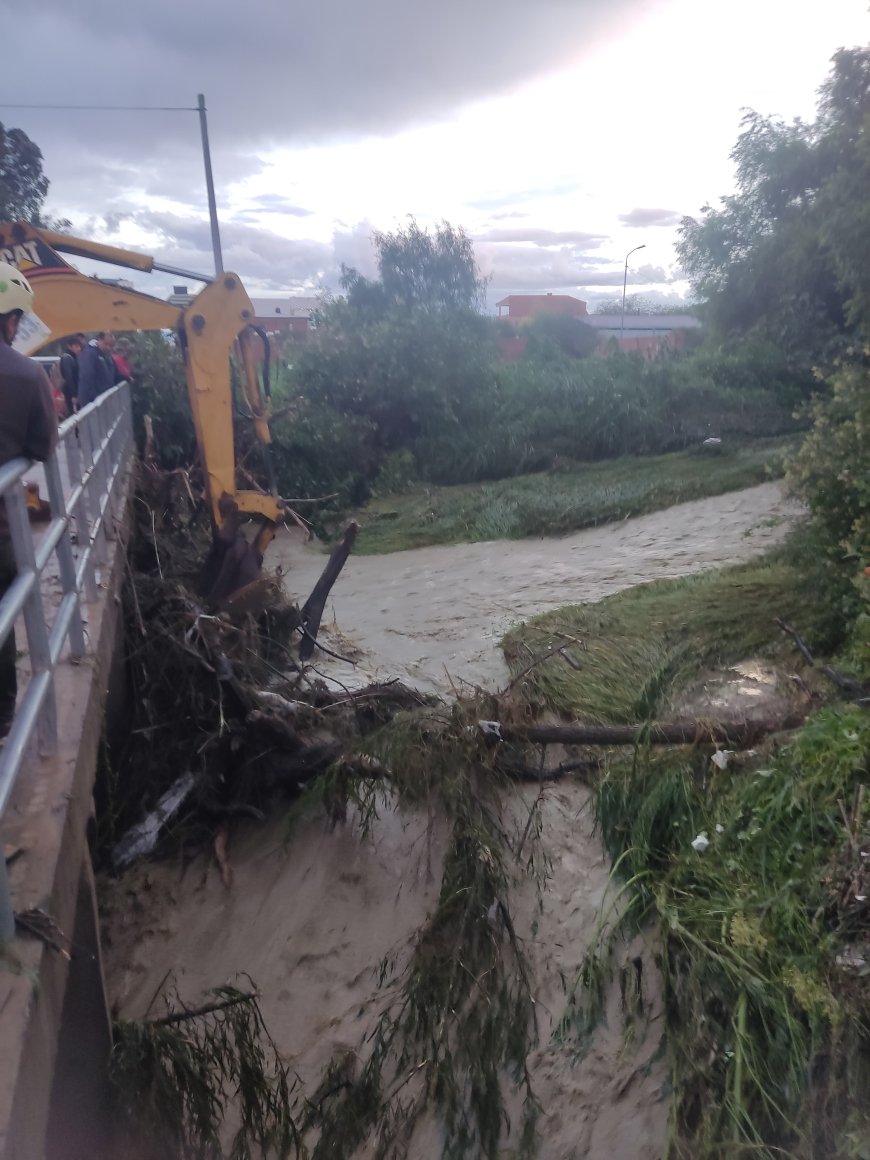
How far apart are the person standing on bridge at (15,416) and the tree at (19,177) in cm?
1814

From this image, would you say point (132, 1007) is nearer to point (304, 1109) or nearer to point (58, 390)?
point (304, 1109)

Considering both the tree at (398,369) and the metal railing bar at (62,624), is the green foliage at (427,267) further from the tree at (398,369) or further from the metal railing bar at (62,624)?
Result: the metal railing bar at (62,624)

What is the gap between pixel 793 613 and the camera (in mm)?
6629

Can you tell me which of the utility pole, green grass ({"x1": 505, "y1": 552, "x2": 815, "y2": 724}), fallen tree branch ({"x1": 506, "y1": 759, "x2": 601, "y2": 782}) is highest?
the utility pole

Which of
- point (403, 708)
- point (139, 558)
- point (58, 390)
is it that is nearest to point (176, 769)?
point (403, 708)

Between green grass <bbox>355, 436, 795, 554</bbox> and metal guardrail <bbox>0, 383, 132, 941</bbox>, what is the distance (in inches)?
284

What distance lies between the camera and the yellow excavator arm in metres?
6.91

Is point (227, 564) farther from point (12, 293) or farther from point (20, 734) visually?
point (20, 734)

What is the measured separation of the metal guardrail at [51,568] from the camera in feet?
8.38

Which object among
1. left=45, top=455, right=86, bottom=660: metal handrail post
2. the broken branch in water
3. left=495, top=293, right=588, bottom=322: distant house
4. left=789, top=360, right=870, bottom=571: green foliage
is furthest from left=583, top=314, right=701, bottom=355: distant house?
left=45, top=455, right=86, bottom=660: metal handrail post

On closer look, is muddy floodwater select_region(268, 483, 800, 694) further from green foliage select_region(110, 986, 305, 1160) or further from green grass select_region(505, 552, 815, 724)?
green foliage select_region(110, 986, 305, 1160)

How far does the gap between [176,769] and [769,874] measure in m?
3.60

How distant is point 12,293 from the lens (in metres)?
3.39

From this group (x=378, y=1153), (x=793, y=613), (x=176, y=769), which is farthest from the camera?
(x=793, y=613)
